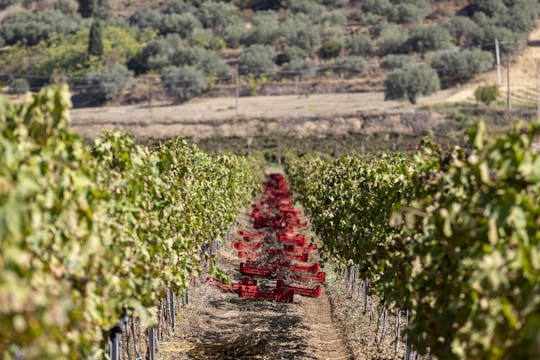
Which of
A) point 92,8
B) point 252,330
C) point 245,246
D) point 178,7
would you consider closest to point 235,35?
point 178,7

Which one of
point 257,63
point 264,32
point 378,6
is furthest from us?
point 378,6

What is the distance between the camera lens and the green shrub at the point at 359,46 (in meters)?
80.8

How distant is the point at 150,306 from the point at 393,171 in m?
4.97

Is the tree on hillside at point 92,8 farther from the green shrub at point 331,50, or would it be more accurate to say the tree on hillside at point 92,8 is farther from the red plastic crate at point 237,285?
the red plastic crate at point 237,285

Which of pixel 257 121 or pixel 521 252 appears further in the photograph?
pixel 257 121

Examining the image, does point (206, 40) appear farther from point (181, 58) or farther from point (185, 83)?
point (185, 83)

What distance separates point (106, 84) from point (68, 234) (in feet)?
224

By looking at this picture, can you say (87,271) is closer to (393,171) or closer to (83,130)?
(393,171)

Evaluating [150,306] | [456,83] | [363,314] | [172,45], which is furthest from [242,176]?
[172,45]

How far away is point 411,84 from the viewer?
197 ft

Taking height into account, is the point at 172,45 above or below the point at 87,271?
above

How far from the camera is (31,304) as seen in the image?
3393 millimetres

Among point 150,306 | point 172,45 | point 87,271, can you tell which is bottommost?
point 150,306

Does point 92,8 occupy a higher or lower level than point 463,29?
higher
